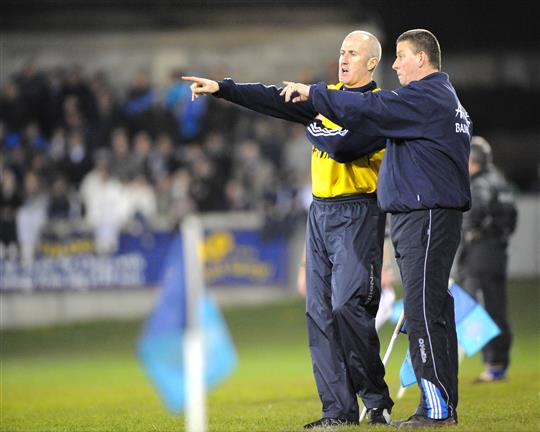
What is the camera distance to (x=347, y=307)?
316 inches

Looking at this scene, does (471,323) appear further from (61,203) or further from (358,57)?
(61,203)

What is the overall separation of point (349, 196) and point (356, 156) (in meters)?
0.30

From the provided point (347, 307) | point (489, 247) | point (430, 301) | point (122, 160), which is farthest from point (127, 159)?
point (430, 301)

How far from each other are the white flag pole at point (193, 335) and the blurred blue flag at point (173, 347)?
62 mm

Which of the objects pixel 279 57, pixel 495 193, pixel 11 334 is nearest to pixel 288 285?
pixel 11 334

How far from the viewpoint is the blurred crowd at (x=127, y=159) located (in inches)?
872

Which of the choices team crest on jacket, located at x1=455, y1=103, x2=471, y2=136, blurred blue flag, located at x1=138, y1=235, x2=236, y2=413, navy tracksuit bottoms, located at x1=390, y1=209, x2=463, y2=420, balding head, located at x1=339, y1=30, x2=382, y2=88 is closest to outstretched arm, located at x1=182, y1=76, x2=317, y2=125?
balding head, located at x1=339, y1=30, x2=382, y2=88

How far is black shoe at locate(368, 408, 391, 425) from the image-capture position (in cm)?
809

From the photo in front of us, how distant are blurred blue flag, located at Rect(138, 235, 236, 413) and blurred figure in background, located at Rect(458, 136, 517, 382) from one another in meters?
6.81

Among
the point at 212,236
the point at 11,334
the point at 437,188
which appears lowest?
the point at 11,334

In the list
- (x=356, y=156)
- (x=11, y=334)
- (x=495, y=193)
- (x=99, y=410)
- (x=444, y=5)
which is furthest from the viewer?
(x=444, y=5)

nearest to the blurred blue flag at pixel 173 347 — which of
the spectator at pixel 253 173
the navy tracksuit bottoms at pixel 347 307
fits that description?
the navy tracksuit bottoms at pixel 347 307

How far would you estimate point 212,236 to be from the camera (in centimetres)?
2191

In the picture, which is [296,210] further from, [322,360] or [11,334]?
[322,360]
